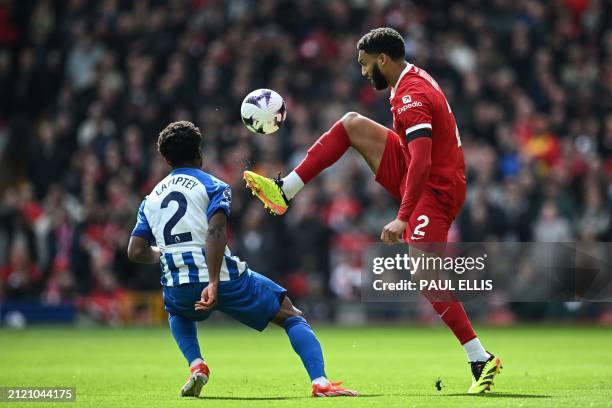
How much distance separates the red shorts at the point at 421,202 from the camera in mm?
8633

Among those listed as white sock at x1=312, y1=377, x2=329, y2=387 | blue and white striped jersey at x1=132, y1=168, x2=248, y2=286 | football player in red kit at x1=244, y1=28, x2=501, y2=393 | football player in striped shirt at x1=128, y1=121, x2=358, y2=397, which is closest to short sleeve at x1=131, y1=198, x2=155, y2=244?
football player in striped shirt at x1=128, y1=121, x2=358, y2=397

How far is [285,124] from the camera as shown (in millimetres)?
20594

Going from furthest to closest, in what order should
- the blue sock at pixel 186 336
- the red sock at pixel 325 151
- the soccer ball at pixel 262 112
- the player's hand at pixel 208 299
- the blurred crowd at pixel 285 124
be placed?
the blurred crowd at pixel 285 124, the soccer ball at pixel 262 112, the red sock at pixel 325 151, the blue sock at pixel 186 336, the player's hand at pixel 208 299

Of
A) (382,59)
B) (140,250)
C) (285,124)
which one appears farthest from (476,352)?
(285,124)

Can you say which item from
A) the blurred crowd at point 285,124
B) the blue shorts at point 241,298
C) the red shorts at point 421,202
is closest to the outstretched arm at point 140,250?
the blue shorts at point 241,298

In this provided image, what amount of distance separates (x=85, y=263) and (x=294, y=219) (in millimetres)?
3648

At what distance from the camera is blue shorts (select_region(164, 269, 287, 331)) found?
325 inches

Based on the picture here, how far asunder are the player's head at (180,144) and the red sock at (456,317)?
6.85 feet

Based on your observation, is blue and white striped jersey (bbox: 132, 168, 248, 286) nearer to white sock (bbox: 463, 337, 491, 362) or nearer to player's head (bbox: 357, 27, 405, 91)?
player's head (bbox: 357, 27, 405, 91)

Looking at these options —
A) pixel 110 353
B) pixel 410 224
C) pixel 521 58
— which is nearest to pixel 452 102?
pixel 521 58

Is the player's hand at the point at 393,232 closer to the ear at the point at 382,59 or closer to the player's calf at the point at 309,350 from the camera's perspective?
the player's calf at the point at 309,350

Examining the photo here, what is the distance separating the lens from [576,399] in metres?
7.74

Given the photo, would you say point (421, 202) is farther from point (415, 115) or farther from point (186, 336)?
point (186, 336)

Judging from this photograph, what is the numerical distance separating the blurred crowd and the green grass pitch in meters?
1.78
